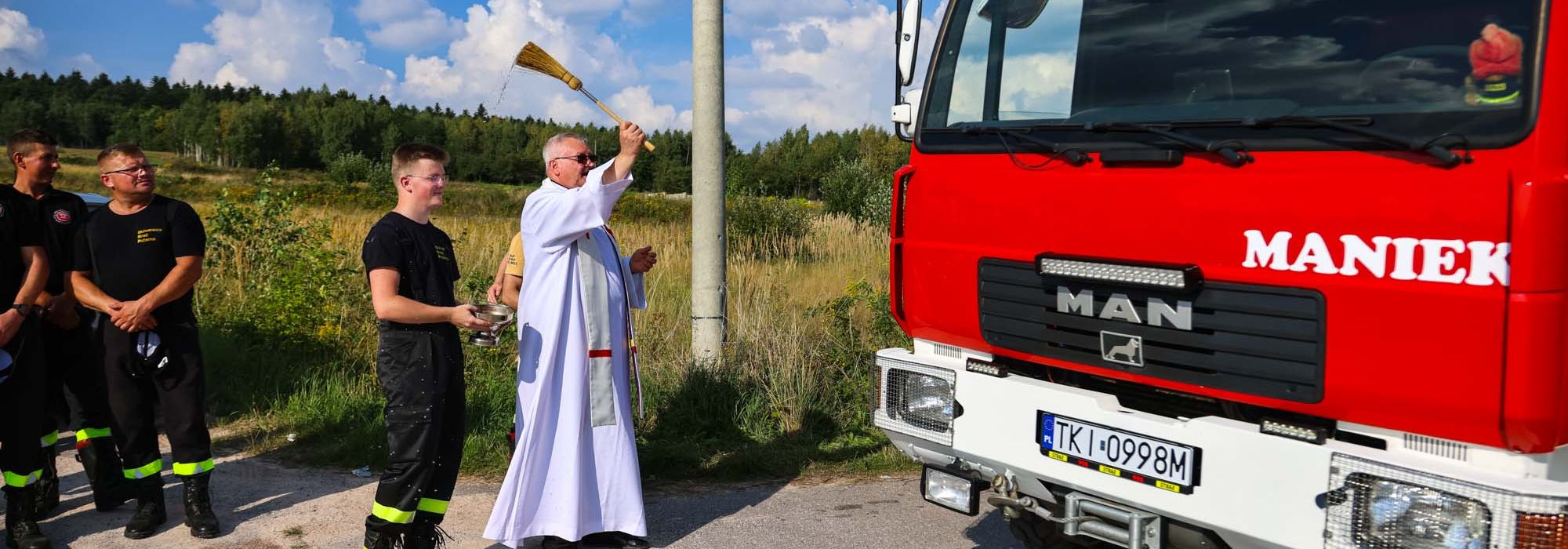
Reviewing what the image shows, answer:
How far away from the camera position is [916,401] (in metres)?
3.74

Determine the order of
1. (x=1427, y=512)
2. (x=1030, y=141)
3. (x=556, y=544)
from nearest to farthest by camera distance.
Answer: (x=1427, y=512), (x=1030, y=141), (x=556, y=544)

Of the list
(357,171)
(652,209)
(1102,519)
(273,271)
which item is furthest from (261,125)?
(1102,519)

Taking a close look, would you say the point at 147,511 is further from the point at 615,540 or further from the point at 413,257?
the point at 615,540

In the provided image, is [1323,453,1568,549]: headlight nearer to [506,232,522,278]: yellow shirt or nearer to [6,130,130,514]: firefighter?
[506,232,522,278]: yellow shirt

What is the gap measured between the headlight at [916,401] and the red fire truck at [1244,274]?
12 millimetres

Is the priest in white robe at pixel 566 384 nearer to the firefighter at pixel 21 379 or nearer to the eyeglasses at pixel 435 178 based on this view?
the eyeglasses at pixel 435 178

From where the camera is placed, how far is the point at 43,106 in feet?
227

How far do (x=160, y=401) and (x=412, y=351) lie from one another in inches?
63.1

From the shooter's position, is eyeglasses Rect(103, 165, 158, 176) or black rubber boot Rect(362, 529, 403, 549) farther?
eyeglasses Rect(103, 165, 158, 176)

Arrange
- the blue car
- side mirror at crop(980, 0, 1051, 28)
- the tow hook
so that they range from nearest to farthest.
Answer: the tow hook, side mirror at crop(980, 0, 1051, 28), the blue car

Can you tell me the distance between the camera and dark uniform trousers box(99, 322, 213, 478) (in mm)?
4562

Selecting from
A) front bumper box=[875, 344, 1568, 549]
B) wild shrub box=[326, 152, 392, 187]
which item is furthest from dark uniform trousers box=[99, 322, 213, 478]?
wild shrub box=[326, 152, 392, 187]

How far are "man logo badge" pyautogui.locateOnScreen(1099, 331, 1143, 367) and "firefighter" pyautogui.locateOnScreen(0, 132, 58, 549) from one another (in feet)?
13.9

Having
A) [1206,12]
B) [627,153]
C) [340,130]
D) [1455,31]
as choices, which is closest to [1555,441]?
[1455,31]
